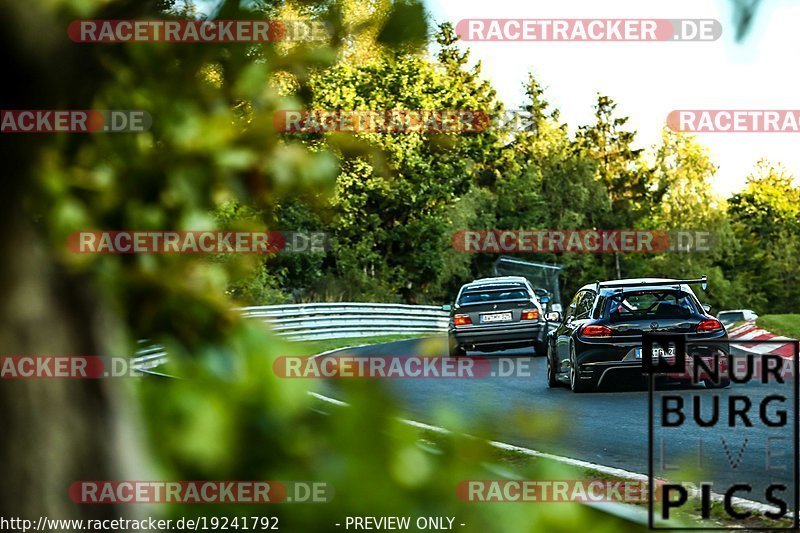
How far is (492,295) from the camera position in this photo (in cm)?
2055

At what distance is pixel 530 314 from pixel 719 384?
725cm

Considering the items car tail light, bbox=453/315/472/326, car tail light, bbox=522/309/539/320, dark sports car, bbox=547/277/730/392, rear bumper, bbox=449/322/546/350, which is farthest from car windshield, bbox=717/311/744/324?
dark sports car, bbox=547/277/730/392

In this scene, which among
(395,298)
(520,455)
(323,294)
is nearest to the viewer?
(520,455)

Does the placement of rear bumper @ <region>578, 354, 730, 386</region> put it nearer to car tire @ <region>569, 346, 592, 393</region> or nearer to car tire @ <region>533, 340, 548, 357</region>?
car tire @ <region>569, 346, 592, 393</region>

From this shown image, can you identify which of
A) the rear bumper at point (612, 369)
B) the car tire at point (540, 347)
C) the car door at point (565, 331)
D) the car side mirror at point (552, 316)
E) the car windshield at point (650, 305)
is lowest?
the car tire at point (540, 347)

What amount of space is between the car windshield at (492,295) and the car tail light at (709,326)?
687 centimetres

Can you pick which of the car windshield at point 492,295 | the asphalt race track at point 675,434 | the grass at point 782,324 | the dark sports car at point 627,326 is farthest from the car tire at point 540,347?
the dark sports car at point 627,326

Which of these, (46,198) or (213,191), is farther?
(213,191)

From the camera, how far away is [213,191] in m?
1.48

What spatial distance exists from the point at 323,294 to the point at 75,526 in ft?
32.5

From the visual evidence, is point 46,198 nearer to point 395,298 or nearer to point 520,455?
point 520,455

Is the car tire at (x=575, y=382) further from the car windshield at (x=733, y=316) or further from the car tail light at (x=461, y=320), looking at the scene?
the car windshield at (x=733, y=316)

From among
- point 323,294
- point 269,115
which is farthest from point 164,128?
point 323,294

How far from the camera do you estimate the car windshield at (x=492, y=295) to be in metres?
20.5
